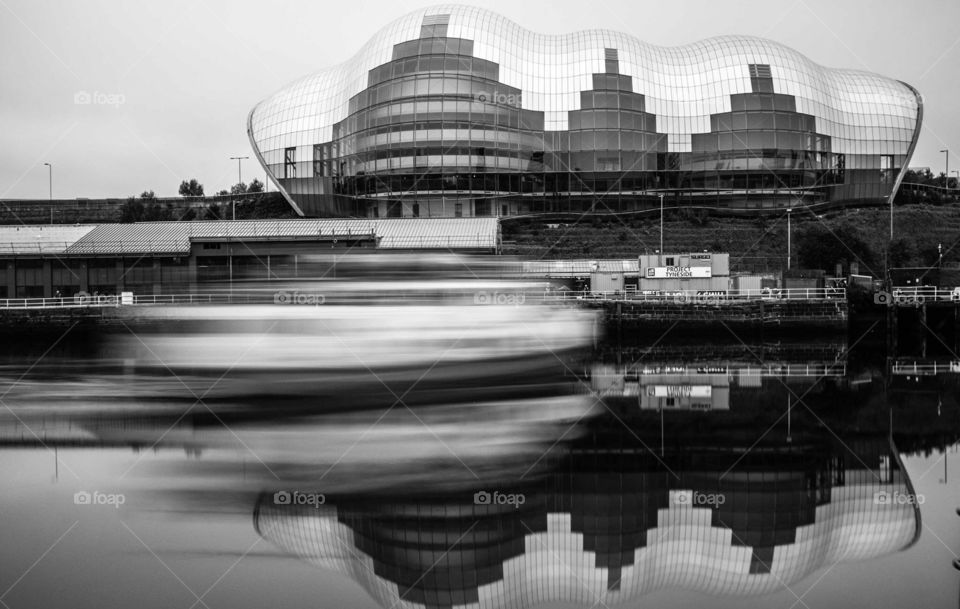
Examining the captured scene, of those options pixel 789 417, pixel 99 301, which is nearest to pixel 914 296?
pixel 789 417

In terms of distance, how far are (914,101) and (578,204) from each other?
30578 millimetres

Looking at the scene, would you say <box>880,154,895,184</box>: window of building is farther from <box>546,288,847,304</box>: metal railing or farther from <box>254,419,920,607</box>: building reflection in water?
<box>254,419,920,607</box>: building reflection in water

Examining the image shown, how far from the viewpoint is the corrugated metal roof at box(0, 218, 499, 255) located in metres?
48.9

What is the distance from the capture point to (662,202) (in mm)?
60625

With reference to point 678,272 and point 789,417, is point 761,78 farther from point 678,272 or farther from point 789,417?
point 789,417

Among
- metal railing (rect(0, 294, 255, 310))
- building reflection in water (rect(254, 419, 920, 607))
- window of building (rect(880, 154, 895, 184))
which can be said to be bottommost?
building reflection in water (rect(254, 419, 920, 607))

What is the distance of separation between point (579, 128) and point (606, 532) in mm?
54781

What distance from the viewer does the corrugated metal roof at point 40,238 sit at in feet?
159

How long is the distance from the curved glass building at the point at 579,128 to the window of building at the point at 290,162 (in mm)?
1474

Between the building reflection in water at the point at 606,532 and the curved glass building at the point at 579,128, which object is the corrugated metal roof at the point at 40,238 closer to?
the curved glass building at the point at 579,128

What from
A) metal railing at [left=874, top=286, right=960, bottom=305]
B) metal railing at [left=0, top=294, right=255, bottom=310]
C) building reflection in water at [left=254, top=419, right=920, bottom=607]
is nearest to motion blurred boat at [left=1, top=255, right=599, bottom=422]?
building reflection in water at [left=254, top=419, right=920, bottom=607]

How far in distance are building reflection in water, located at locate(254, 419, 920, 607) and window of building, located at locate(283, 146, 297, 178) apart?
59.8 m

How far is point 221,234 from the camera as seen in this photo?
1955 inches

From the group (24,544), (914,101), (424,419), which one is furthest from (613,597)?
(914,101)
